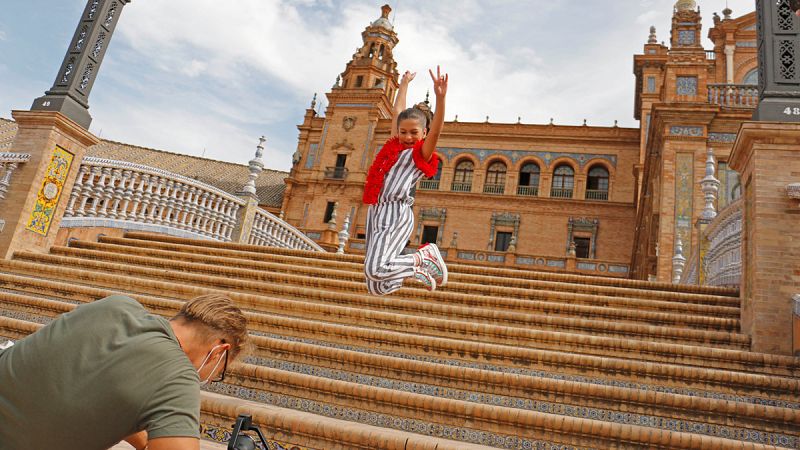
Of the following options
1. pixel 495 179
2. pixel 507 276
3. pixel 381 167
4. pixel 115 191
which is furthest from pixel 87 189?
pixel 495 179

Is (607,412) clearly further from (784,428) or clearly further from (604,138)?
(604,138)

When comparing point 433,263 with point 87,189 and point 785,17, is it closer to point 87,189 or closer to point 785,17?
point 785,17

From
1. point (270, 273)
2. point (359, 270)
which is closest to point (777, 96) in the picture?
point (359, 270)

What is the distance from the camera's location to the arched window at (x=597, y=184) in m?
32.3

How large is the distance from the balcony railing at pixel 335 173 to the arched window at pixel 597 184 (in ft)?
50.2

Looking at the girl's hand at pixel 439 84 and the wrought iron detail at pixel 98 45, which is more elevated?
the wrought iron detail at pixel 98 45

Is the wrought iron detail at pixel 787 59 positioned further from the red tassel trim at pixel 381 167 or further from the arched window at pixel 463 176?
the arched window at pixel 463 176

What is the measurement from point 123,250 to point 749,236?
853cm

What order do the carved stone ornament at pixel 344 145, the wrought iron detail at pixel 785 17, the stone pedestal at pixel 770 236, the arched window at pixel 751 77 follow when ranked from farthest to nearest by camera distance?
the carved stone ornament at pixel 344 145, the arched window at pixel 751 77, the wrought iron detail at pixel 785 17, the stone pedestal at pixel 770 236

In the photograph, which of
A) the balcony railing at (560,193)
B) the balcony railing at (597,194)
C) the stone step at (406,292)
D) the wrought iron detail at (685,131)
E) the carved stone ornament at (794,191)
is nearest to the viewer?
the carved stone ornament at (794,191)

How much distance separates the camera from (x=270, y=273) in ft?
24.3

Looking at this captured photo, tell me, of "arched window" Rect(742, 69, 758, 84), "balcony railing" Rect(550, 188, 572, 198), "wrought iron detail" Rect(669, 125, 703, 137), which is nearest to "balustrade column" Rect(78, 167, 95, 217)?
"wrought iron detail" Rect(669, 125, 703, 137)

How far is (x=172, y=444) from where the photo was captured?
1455mm

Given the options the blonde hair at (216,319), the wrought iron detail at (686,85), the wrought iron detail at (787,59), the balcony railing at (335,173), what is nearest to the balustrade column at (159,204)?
the blonde hair at (216,319)
